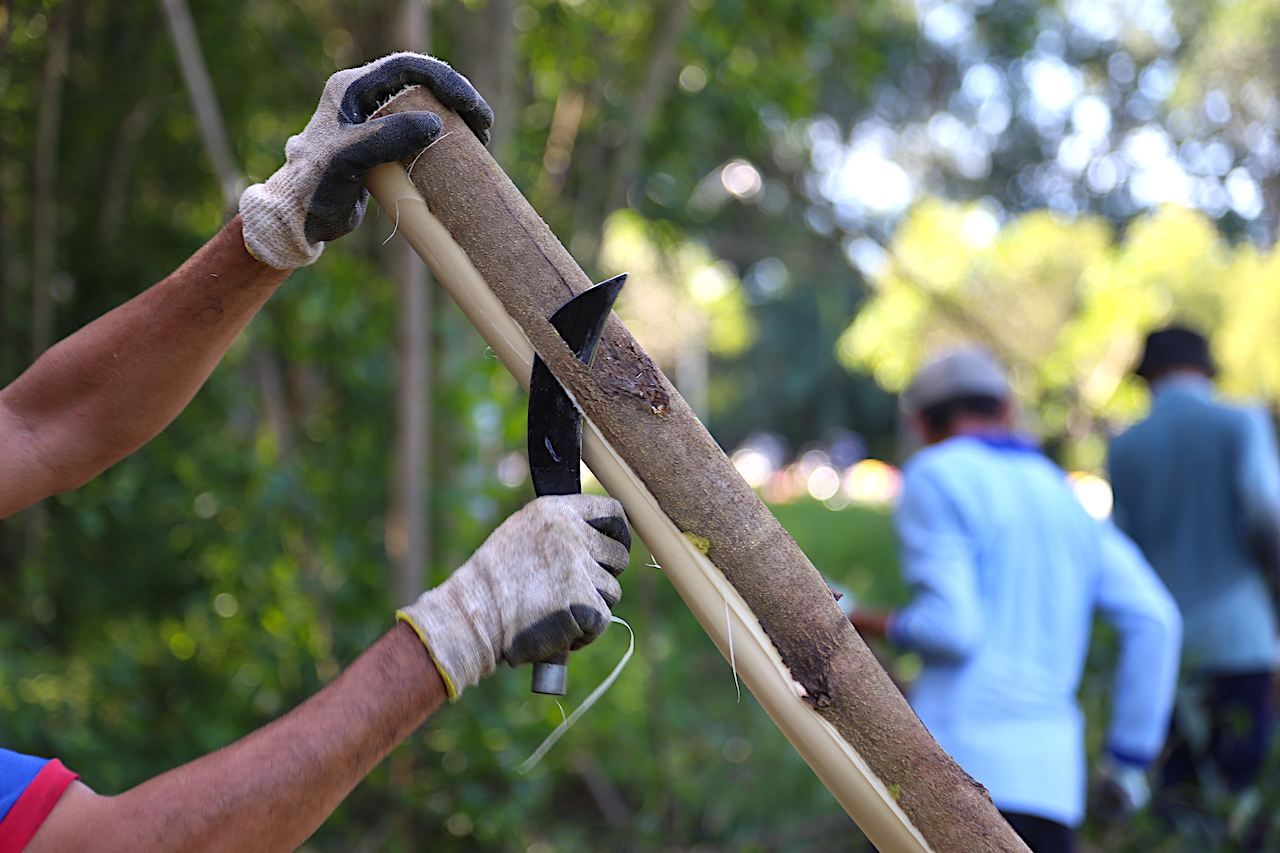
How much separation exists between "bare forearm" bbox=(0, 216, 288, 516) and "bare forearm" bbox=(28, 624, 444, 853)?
47cm

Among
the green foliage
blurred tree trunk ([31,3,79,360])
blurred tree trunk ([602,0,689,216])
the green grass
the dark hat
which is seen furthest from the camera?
the green foliage

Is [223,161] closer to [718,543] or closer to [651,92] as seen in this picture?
[651,92]

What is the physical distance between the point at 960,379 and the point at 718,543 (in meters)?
1.35

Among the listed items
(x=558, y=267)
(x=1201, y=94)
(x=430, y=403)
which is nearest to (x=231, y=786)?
(x=558, y=267)

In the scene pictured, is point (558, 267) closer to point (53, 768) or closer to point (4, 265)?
point (53, 768)

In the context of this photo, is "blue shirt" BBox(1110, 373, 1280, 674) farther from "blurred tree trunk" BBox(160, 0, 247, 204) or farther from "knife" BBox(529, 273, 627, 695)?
"blurred tree trunk" BBox(160, 0, 247, 204)

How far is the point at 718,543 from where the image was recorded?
104 centimetres

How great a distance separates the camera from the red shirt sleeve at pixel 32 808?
3.02 ft

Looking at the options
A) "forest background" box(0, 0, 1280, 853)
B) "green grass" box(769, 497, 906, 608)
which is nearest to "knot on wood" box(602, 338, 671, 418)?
"forest background" box(0, 0, 1280, 853)

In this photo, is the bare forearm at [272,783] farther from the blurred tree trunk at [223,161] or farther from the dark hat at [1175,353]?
the dark hat at [1175,353]

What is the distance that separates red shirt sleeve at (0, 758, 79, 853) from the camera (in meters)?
0.92

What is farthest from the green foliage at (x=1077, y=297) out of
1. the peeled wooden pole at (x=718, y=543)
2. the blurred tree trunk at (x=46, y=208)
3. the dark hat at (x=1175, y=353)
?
the peeled wooden pole at (x=718, y=543)

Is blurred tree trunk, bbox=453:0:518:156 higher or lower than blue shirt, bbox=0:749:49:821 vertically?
higher

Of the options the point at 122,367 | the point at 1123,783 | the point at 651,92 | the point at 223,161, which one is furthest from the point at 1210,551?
the point at 223,161
